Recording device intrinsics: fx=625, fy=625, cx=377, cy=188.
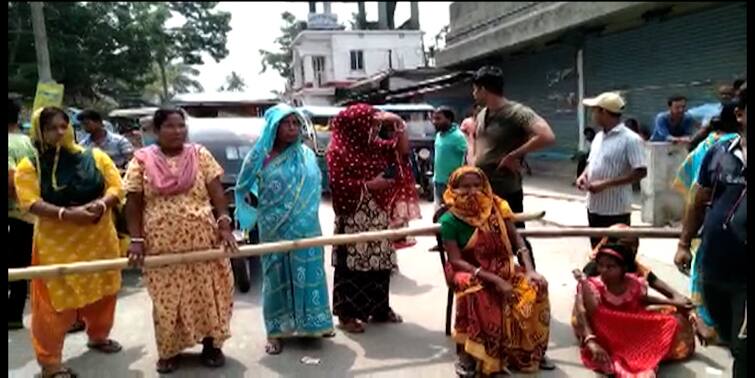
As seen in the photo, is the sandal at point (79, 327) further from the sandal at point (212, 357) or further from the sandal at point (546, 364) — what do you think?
the sandal at point (546, 364)

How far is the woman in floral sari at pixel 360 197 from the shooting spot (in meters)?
4.03

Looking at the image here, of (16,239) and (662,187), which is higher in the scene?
(16,239)

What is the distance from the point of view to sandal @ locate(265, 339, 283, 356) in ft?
12.5

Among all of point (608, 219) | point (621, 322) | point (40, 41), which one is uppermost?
point (40, 41)

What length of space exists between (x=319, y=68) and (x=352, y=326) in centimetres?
3140

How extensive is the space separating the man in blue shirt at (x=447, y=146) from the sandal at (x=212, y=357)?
131 inches

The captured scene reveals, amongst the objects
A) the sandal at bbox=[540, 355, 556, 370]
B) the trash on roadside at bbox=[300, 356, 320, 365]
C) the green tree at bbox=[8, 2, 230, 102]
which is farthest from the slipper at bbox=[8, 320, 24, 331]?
→ the green tree at bbox=[8, 2, 230, 102]

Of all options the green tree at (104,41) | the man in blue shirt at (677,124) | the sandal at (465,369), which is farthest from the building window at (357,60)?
the sandal at (465,369)

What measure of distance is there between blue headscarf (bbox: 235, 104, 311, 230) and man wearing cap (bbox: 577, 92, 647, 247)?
6.44 ft

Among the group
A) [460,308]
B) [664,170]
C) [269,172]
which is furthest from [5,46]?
[664,170]

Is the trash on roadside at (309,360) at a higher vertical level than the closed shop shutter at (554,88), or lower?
lower

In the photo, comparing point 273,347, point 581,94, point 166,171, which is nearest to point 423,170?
point 581,94

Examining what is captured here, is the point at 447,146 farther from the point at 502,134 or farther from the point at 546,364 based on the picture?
the point at 546,364

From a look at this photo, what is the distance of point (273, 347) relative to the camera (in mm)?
3838
